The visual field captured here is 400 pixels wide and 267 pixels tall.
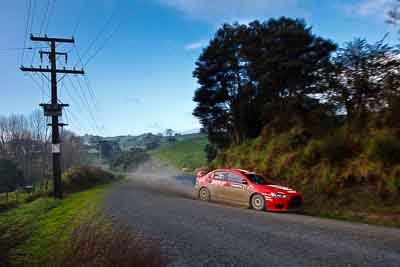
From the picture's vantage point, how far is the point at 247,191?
41.0 ft

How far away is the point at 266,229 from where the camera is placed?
26.7 ft

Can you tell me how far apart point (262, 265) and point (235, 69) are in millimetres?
24365

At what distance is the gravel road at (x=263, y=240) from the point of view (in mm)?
5625

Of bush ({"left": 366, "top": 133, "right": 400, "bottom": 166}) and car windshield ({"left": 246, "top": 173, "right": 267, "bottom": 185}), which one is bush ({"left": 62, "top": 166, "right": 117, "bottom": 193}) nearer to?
car windshield ({"left": 246, "top": 173, "right": 267, "bottom": 185})

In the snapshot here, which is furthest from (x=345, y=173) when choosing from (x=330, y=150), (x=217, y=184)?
(x=217, y=184)

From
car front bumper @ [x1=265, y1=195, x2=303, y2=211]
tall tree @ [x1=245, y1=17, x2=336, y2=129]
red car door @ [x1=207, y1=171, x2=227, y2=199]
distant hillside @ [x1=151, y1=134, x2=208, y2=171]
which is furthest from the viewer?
distant hillside @ [x1=151, y1=134, x2=208, y2=171]

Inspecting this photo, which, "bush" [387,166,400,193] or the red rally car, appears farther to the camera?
the red rally car

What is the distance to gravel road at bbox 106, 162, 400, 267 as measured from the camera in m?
5.62

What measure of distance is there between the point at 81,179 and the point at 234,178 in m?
19.8

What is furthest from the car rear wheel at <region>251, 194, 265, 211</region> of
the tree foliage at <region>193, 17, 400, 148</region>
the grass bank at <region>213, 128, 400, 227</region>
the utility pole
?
the utility pole

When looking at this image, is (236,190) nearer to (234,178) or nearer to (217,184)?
(234,178)

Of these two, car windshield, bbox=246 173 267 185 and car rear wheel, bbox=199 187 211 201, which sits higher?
car windshield, bbox=246 173 267 185

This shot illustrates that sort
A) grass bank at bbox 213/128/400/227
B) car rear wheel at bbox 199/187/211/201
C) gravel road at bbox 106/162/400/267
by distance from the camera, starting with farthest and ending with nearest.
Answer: car rear wheel at bbox 199/187/211/201, grass bank at bbox 213/128/400/227, gravel road at bbox 106/162/400/267

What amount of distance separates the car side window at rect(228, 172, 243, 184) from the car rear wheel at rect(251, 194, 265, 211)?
108cm
